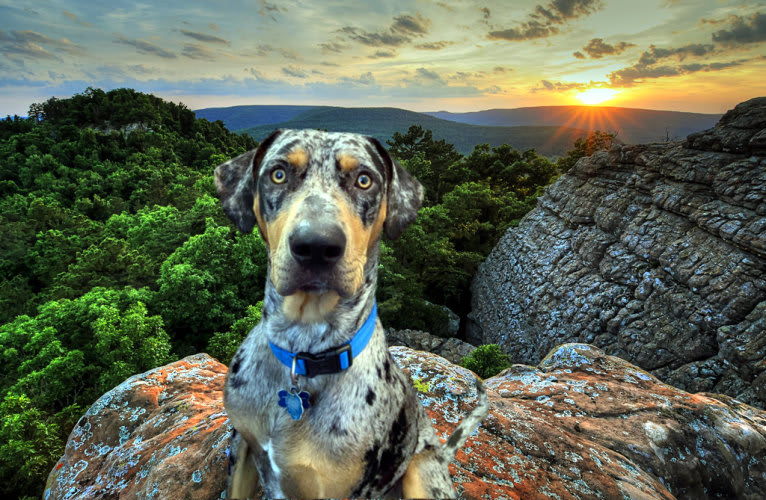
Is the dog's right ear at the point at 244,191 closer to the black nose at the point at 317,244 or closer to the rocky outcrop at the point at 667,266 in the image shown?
the black nose at the point at 317,244

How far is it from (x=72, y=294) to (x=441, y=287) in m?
22.8

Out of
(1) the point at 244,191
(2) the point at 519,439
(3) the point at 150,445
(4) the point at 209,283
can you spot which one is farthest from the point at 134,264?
(2) the point at 519,439

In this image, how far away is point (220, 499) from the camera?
265 centimetres

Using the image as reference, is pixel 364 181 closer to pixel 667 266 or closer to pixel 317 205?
pixel 317 205

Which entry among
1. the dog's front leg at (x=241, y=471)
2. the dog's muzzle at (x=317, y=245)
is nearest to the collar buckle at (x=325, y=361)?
the dog's muzzle at (x=317, y=245)

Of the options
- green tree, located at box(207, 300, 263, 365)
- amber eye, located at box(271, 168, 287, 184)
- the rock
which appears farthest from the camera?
the rock

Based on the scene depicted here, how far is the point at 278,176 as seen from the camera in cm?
225

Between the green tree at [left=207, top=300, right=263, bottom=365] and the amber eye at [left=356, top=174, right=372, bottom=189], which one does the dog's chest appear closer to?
the amber eye at [left=356, top=174, right=372, bottom=189]

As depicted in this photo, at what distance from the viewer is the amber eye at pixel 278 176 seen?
223 centimetres

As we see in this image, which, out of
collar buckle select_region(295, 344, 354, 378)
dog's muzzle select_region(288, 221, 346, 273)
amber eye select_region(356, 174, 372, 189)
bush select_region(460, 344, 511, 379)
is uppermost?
amber eye select_region(356, 174, 372, 189)

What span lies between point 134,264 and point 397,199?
23521 millimetres

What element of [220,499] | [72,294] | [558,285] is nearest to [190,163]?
[72,294]

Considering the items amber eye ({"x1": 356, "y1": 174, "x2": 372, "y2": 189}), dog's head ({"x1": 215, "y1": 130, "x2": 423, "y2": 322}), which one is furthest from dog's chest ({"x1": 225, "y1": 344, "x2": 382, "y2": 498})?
amber eye ({"x1": 356, "y1": 174, "x2": 372, "y2": 189})

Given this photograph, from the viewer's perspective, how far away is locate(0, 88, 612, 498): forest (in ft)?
39.5
